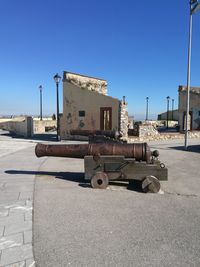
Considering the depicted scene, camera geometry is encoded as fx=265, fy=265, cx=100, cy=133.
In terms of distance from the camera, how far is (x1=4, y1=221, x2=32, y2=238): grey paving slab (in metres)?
3.91

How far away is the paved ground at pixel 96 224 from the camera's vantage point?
129 inches

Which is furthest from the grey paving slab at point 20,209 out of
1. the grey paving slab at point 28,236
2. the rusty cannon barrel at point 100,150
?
the rusty cannon barrel at point 100,150

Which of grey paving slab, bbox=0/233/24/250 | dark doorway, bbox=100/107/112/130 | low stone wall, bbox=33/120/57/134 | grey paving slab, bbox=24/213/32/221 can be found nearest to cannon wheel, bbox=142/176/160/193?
grey paving slab, bbox=24/213/32/221

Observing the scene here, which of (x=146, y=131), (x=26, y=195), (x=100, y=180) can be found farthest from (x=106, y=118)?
(x=26, y=195)

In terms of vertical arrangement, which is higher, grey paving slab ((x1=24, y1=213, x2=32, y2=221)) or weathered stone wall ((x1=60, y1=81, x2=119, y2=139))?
weathered stone wall ((x1=60, y1=81, x2=119, y2=139))

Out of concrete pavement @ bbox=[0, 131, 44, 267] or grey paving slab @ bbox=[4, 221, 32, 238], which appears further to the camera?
grey paving slab @ bbox=[4, 221, 32, 238]

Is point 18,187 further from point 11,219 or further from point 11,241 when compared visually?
point 11,241

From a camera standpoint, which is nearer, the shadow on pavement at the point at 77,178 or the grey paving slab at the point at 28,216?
the grey paving slab at the point at 28,216

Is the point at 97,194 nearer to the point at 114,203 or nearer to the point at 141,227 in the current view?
the point at 114,203

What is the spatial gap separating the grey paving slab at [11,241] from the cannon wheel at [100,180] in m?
2.68

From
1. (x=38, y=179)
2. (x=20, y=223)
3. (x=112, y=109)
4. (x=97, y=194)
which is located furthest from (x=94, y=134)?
(x=20, y=223)

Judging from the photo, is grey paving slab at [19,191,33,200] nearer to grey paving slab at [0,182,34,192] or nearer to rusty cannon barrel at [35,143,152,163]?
grey paving slab at [0,182,34,192]

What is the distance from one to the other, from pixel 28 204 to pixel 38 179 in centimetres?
213

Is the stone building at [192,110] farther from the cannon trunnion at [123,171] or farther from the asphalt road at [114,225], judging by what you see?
the cannon trunnion at [123,171]
